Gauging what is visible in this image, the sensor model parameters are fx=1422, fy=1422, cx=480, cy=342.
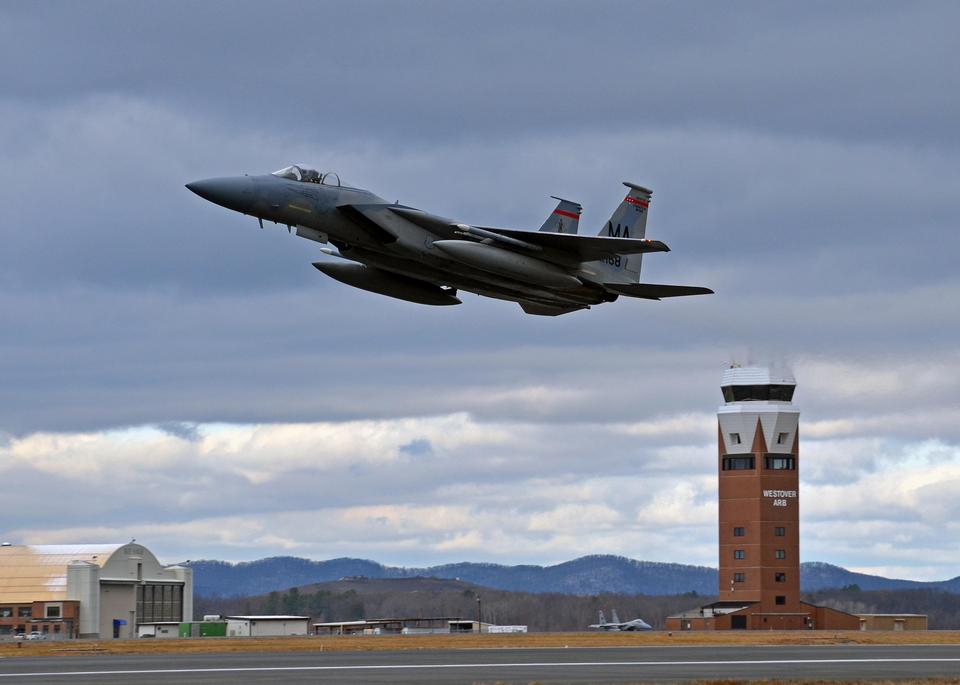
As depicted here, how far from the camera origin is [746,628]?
145 metres

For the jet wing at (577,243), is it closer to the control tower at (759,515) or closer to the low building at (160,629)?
the low building at (160,629)

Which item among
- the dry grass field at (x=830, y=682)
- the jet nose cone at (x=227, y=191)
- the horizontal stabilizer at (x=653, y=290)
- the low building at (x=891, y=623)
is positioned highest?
the jet nose cone at (x=227, y=191)

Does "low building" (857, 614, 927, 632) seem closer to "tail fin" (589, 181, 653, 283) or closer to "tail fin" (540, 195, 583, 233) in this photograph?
"tail fin" (589, 181, 653, 283)

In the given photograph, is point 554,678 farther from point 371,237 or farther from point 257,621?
point 257,621

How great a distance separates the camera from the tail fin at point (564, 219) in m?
62.2

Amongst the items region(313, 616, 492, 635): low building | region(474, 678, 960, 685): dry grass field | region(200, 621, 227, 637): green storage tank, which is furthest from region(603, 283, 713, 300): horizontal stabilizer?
region(313, 616, 492, 635): low building

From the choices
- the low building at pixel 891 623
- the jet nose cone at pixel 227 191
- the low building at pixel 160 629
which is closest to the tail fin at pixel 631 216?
the jet nose cone at pixel 227 191

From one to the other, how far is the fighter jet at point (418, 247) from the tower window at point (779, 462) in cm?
9951

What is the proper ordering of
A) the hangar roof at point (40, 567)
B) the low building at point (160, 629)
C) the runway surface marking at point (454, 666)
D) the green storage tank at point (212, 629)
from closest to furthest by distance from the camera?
the runway surface marking at point (454, 666), the low building at point (160, 629), the green storage tank at point (212, 629), the hangar roof at point (40, 567)

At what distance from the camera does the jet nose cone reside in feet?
165

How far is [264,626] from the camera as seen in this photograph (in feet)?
447

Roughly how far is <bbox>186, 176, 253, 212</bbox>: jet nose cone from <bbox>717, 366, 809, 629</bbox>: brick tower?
107987 millimetres

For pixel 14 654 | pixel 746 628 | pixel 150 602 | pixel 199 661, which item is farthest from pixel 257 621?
pixel 199 661

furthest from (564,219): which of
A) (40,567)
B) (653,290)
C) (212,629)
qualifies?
(40,567)
